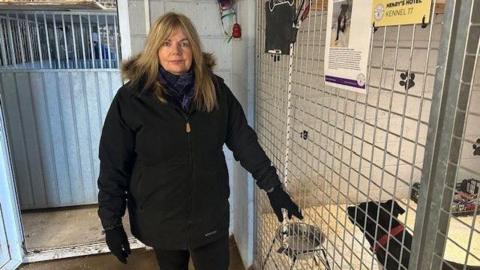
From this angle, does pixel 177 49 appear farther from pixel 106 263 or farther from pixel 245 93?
pixel 106 263

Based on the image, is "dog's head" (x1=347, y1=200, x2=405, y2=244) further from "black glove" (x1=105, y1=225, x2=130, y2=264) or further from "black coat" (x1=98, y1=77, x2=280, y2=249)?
"black glove" (x1=105, y1=225, x2=130, y2=264)

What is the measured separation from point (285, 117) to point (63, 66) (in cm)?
203

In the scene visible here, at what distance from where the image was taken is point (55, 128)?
9.71ft

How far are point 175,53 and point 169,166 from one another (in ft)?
1.49

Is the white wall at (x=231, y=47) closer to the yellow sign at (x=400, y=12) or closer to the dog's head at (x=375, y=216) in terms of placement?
the dog's head at (x=375, y=216)

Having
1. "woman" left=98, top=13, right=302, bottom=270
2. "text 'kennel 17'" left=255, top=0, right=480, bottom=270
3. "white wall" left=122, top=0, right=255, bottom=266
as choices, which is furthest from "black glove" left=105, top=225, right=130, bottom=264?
"white wall" left=122, top=0, right=255, bottom=266

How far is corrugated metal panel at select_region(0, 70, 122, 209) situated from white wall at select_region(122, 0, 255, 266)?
30.9 inches

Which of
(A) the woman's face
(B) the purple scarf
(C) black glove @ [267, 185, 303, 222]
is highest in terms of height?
(A) the woman's face

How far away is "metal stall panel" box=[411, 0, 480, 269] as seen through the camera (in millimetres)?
634

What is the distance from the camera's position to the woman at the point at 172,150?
4.83ft

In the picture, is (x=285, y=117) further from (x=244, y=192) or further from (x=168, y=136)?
(x=244, y=192)

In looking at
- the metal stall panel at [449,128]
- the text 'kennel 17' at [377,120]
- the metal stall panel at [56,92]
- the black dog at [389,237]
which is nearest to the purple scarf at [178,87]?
the text 'kennel 17' at [377,120]

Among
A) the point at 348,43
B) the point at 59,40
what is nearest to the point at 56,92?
the point at 59,40

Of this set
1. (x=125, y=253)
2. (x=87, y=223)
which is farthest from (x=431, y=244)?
(x=87, y=223)
